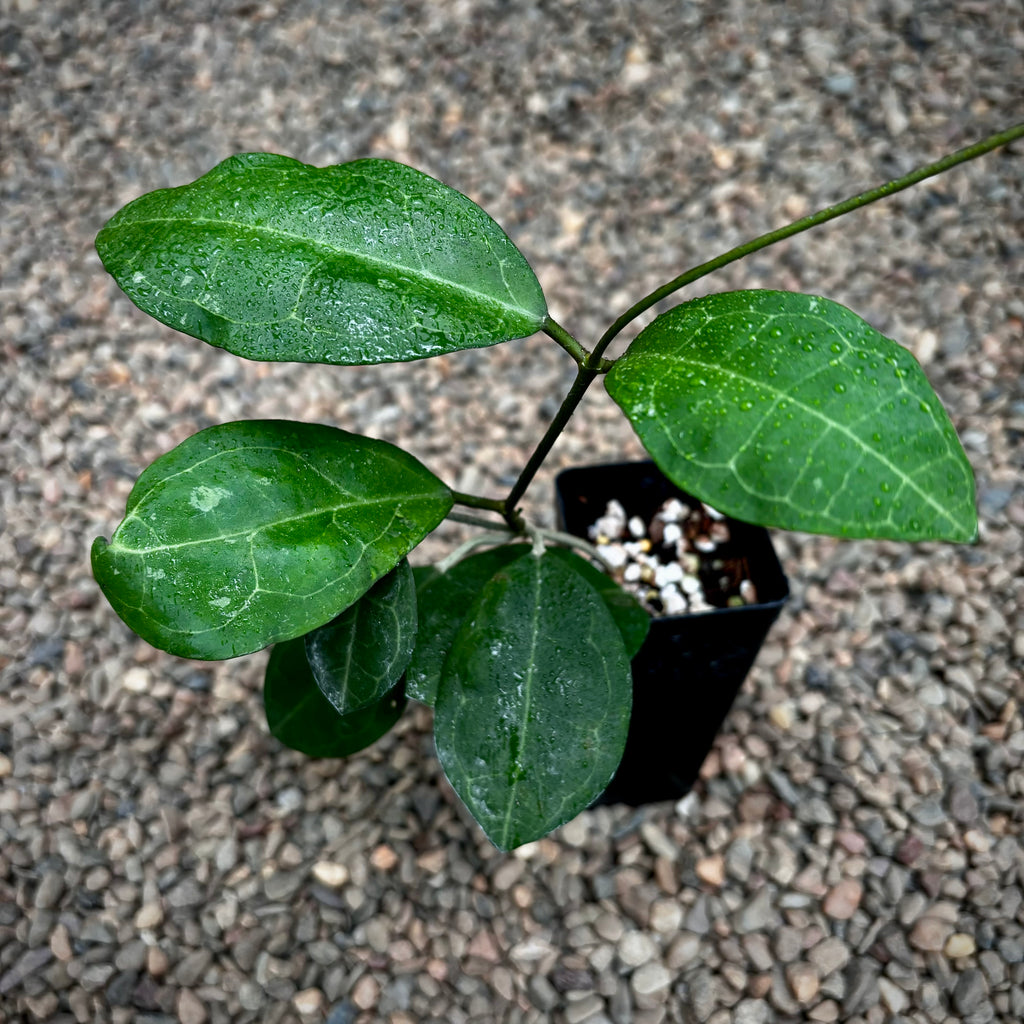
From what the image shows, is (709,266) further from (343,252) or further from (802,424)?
(343,252)

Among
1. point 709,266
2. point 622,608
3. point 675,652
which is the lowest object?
point 675,652

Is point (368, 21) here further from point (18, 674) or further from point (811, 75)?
point (18, 674)

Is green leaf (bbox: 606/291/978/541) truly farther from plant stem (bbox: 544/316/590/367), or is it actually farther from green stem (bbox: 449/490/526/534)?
green stem (bbox: 449/490/526/534)

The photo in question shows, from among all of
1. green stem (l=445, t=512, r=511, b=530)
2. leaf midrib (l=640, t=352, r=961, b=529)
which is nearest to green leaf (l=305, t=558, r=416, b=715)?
green stem (l=445, t=512, r=511, b=530)

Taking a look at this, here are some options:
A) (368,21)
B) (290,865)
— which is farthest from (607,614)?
(368,21)

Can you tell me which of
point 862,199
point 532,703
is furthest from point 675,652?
point 862,199

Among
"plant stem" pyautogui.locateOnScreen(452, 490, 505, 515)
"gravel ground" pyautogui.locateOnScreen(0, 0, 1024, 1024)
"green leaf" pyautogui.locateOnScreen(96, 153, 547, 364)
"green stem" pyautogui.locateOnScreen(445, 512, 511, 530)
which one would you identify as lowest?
"gravel ground" pyautogui.locateOnScreen(0, 0, 1024, 1024)
